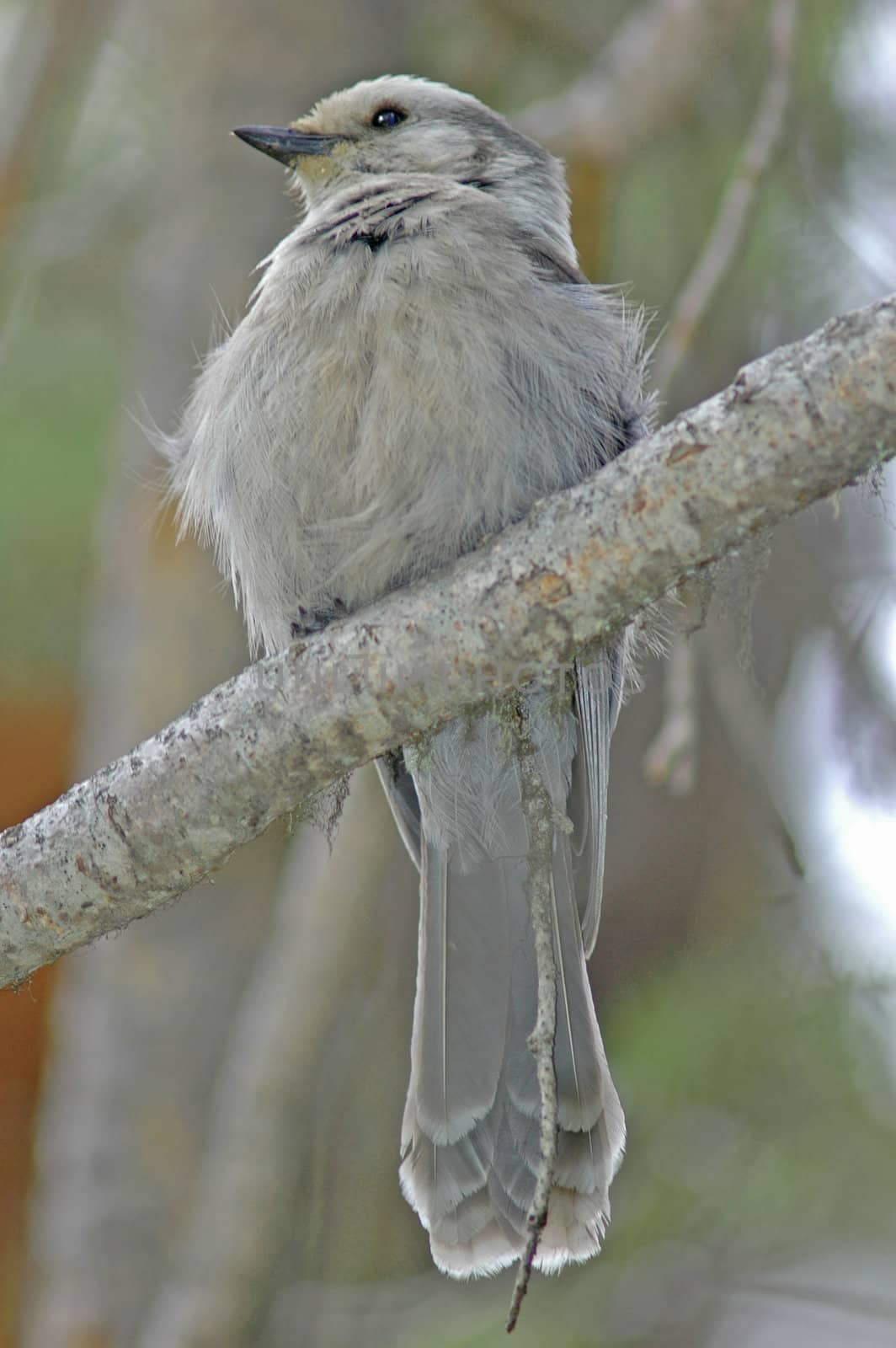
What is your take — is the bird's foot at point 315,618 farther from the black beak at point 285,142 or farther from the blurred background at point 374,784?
the black beak at point 285,142

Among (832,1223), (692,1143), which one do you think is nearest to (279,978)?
(692,1143)

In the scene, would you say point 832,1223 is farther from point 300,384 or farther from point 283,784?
point 300,384

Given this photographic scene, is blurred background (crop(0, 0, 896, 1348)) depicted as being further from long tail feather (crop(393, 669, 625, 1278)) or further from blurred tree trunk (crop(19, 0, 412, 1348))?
long tail feather (crop(393, 669, 625, 1278))

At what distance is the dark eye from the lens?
4035mm

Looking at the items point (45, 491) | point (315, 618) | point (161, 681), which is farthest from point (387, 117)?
point (45, 491)

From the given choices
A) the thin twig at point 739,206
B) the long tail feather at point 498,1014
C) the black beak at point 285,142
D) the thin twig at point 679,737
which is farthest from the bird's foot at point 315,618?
the black beak at point 285,142

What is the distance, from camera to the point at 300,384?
9.93 ft

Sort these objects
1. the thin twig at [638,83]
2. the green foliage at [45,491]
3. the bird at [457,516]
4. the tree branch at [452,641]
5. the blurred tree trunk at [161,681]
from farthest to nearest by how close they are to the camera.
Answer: the green foliage at [45,491], the blurred tree trunk at [161,681], the thin twig at [638,83], the bird at [457,516], the tree branch at [452,641]

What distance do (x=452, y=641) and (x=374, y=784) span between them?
2.21 m

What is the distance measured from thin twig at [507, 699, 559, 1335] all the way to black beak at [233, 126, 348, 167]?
1.92m

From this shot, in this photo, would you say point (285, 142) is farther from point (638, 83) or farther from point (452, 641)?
point (452, 641)

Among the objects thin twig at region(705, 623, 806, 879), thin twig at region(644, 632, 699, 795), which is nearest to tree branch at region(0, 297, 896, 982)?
thin twig at region(644, 632, 699, 795)

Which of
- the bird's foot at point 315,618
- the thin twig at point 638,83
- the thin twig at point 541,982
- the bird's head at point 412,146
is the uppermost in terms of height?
the thin twig at point 638,83

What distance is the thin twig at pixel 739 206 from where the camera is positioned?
3588mm
